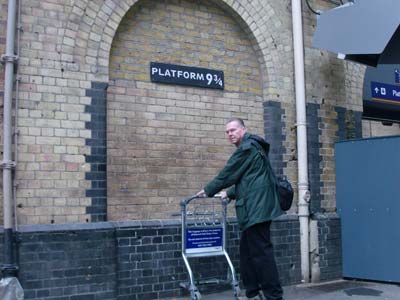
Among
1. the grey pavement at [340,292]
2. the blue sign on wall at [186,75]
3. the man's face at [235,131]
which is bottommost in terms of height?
the grey pavement at [340,292]

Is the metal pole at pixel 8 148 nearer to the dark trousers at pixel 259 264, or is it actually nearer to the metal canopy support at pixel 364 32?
the dark trousers at pixel 259 264

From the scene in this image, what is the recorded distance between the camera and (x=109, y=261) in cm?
641

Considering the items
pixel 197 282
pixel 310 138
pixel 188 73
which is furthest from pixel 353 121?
pixel 197 282

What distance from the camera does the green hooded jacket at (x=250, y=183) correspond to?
18.9ft

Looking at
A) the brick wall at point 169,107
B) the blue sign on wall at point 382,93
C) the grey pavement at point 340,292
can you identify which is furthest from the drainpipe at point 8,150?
the blue sign on wall at point 382,93

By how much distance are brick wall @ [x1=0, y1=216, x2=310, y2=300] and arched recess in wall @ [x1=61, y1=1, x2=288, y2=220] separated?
0.36 m

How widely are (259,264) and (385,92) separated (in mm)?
6229

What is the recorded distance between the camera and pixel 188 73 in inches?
300

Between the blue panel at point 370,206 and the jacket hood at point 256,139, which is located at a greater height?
the jacket hood at point 256,139

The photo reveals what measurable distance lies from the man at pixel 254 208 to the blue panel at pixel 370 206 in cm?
265

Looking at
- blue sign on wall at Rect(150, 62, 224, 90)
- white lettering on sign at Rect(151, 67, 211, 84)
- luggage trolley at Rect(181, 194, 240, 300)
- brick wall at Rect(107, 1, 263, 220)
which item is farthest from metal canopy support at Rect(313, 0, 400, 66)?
luggage trolley at Rect(181, 194, 240, 300)

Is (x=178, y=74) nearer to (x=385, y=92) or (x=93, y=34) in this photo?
(x=93, y=34)

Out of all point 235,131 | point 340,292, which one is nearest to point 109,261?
point 235,131

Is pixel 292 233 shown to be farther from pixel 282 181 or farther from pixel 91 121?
pixel 91 121
